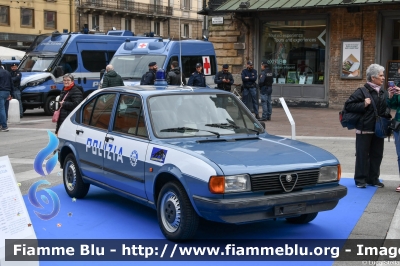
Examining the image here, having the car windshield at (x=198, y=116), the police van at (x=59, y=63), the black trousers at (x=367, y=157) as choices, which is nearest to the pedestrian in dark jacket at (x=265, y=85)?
the police van at (x=59, y=63)

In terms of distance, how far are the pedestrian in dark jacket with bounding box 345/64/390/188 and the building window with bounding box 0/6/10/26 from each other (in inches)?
1673

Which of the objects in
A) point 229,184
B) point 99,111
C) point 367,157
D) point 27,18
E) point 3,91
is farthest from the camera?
point 27,18

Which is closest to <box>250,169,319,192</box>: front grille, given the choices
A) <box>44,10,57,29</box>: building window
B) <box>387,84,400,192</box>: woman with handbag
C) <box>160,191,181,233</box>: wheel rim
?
<box>160,191,181,233</box>: wheel rim

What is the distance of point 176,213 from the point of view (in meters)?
6.23

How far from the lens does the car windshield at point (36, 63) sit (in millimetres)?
22656

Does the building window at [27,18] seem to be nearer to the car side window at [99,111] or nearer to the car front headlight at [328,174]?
the car side window at [99,111]

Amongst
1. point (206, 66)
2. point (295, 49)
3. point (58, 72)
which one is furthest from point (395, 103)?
point (295, 49)

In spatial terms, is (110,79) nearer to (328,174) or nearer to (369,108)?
(369,108)

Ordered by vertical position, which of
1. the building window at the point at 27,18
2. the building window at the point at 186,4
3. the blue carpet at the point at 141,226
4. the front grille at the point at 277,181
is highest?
the building window at the point at 186,4

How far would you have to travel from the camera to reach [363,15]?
72.8 ft

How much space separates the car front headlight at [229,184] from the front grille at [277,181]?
0.23 ft

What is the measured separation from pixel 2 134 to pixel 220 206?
1201 cm

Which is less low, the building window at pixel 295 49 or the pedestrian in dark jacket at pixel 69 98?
the building window at pixel 295 49

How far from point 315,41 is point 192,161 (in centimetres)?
1868
